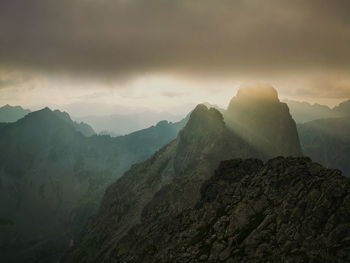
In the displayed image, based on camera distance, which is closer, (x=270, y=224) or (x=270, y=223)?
(x=270, y=224)

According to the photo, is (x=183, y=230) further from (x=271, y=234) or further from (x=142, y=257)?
(x=271, y=234)

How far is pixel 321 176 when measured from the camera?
82188 mm

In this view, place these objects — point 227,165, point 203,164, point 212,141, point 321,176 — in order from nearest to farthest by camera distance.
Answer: point 321,176
point 227,165
point 203,164
point 212,141

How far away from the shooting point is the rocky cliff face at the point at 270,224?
65.2 m

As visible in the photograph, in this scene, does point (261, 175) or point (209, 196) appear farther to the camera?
point (209, 196)

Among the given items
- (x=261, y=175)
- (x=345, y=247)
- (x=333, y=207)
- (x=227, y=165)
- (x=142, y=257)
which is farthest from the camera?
(x=227, y=165)

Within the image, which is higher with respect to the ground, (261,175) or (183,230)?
(261,175)

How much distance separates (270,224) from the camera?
7562 cm

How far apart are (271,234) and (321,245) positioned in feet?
37.9

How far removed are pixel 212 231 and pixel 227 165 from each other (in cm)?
4105

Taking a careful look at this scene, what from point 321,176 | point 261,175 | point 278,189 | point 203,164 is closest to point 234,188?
point 261,175

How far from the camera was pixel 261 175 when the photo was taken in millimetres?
95562

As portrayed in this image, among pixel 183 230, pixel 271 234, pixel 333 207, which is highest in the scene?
pixel 333 207

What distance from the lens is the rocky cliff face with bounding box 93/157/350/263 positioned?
65250 millimetres
